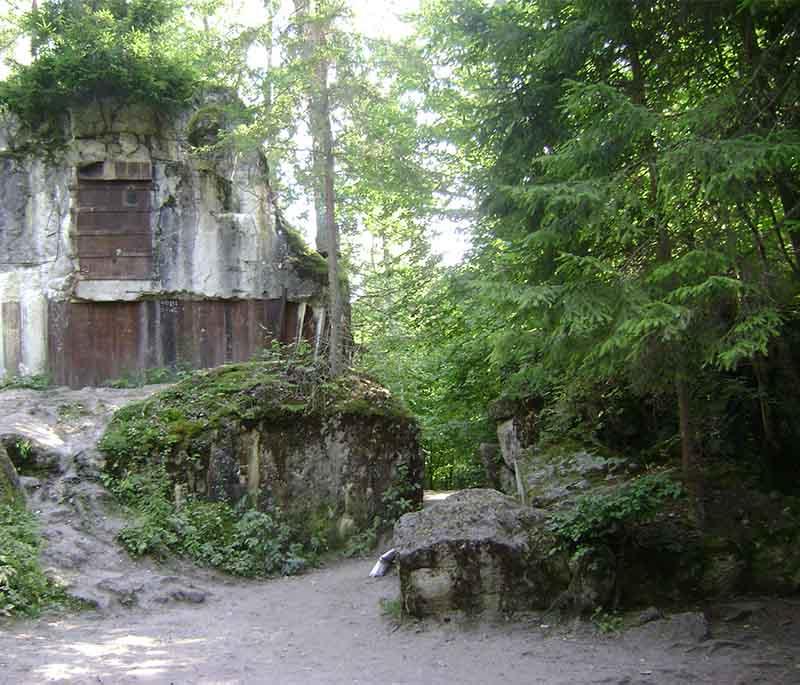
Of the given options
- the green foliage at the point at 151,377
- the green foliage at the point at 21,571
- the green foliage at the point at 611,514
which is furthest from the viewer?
the green foliage at the point at 151,377

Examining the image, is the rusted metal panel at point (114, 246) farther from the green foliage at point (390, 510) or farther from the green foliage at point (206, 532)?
the green foliage at point (390, 510)

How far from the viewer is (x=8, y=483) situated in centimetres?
1047

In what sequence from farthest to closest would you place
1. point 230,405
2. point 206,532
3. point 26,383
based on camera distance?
point 26,383
point 230,405
point 206,532

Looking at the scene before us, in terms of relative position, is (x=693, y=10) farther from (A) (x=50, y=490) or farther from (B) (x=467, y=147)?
(A) (x=50, y=490)

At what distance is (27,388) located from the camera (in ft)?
51.6

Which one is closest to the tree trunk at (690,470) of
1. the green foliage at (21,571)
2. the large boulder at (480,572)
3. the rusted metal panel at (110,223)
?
the large boulder at (480,572)

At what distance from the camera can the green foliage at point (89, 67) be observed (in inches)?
637

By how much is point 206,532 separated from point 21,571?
3.10m

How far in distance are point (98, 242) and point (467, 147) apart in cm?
937

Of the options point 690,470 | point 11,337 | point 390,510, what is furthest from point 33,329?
point 690,470

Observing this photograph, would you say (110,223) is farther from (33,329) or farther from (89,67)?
(89,67)

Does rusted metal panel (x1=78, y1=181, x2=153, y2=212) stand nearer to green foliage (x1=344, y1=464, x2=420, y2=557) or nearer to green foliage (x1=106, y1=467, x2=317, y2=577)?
green foliage (x1=106, y1=467, x2=317, y2=577)

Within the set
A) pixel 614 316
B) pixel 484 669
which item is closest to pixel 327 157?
pixel 614 316

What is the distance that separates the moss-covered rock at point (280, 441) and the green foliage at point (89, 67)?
675cm
